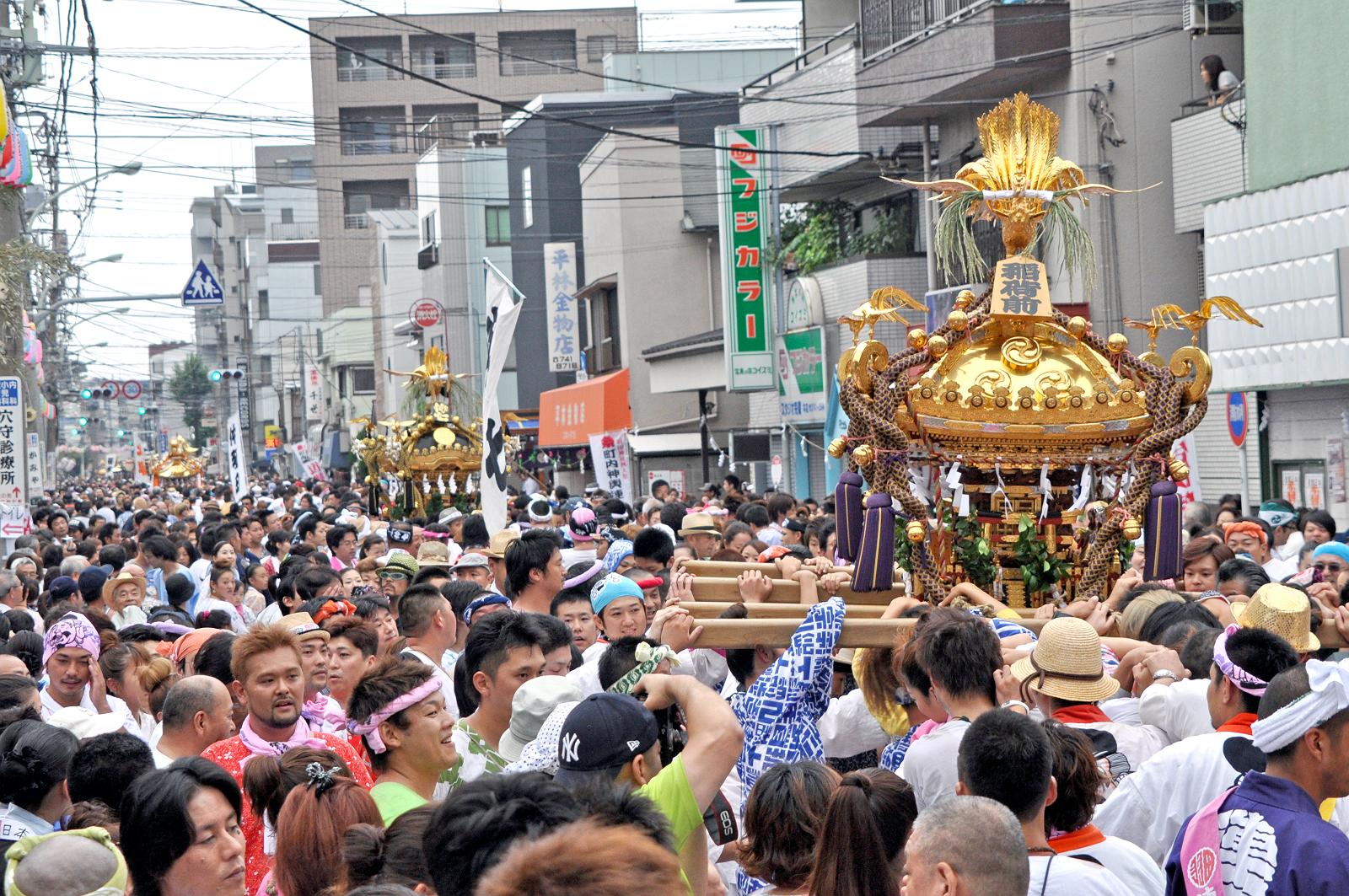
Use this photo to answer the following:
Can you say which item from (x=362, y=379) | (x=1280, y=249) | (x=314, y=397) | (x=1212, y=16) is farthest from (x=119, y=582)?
(x=314, y=397)

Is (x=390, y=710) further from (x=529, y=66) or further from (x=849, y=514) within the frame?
(x=529, y=66)

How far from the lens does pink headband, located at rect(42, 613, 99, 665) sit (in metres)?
7.44

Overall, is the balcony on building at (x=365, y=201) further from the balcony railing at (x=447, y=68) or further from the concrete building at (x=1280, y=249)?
the concrete building at (x=1280, y=249)

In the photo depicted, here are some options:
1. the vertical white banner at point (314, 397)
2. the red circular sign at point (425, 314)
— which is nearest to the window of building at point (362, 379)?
the vertical white banner at point (314, 397)

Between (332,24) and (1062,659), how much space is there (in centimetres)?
6815

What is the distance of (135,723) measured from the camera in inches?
289

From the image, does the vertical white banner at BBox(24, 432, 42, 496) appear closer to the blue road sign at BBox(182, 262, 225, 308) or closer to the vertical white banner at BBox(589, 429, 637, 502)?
the vertical white banner at BBox(589, 429, 637, 502)

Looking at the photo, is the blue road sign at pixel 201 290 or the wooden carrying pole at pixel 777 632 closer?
the wooden carrying pole at pixel 777 632

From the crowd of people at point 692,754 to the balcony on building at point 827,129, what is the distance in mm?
16678

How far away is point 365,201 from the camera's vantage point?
254ft

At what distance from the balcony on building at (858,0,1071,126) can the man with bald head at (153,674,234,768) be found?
52.4 feet

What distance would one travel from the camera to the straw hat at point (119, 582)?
36.5ft

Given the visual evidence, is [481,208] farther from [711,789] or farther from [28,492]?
[711,789]

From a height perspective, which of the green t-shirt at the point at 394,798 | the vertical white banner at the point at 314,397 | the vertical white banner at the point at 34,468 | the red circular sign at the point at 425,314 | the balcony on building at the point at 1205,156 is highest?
the red circular sign at the point at 425,314
